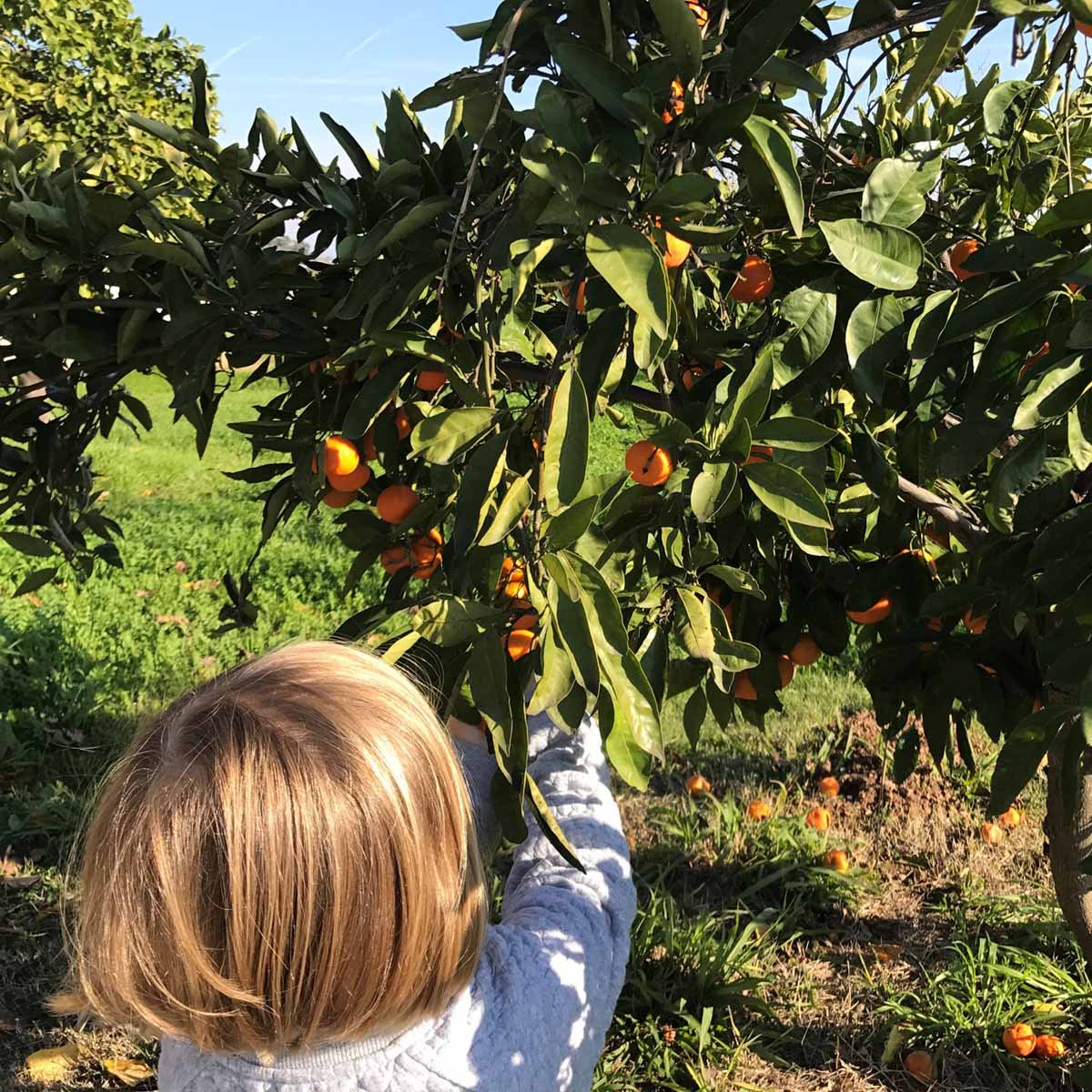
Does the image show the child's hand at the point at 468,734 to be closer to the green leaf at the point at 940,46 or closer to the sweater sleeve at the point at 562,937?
the sweater sleeve at the point at 562,937

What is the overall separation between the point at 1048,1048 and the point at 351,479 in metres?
1.67

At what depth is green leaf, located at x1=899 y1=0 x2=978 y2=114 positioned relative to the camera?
3.24 feet

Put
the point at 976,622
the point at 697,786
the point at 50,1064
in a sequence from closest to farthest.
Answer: the point at 976,622 → the point at 50,1064 → the point at 697,786

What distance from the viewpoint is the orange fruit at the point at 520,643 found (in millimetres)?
1108

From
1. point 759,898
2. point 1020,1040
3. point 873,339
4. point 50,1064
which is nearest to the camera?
point 873,339

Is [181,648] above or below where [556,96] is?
below

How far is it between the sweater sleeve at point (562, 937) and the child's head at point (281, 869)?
112 mm

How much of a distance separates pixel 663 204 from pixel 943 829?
2491 mm

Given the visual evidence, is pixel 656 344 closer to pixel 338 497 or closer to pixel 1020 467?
pixel 1020 467

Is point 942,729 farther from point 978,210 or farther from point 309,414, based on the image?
point 309,414

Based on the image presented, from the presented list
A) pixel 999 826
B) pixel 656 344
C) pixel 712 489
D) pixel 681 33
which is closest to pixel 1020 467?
pixel 712 489

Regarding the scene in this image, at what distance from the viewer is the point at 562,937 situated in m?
1.14

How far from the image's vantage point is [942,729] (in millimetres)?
1584

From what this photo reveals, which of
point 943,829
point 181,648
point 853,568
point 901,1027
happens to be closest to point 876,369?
point 853,568
